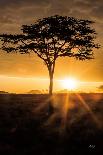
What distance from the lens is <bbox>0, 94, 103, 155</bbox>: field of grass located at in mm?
22922

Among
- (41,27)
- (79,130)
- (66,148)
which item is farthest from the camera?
(41,27)

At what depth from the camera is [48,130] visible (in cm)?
2961

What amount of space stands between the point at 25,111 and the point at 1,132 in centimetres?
1277

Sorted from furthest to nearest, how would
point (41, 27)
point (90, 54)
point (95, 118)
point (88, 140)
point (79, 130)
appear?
point (90, 54)
point (41, 27)
point (95, 118)
point (79, 130)
point (88, 140)

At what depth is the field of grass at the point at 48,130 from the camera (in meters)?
22.9

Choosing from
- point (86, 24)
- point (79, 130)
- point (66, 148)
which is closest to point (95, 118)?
point (79, 130)

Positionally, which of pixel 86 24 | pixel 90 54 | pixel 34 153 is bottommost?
pixel 34 153

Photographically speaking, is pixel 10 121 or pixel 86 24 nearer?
pixel 10 121

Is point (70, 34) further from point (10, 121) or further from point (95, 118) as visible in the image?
point (10, 121)

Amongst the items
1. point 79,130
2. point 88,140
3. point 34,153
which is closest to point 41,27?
point 79,130

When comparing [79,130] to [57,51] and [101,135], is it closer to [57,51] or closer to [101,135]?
[101,135]

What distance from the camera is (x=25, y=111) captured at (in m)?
40.4

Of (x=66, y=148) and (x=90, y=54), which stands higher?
(x=90, y=54)

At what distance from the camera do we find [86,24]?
39312 mm
